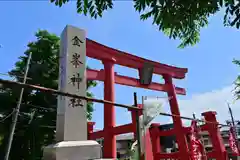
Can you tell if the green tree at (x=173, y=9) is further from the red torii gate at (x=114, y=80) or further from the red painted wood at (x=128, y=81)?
the red painted wood at (x=128, y=81)

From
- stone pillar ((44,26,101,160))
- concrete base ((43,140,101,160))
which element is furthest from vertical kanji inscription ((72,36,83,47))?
concrete base ((43,140,101,160))

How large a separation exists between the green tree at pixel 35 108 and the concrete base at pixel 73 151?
645 cm

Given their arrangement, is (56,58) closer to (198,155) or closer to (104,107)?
(104,107)

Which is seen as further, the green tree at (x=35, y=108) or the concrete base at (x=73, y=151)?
the green tree at (x=35, y=108)

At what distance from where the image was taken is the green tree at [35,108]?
9961mm

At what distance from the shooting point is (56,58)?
452 inches

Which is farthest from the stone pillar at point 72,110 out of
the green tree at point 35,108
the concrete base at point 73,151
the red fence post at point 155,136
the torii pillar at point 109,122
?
the red fence post at point 155,136

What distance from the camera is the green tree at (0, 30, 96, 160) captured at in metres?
9.96

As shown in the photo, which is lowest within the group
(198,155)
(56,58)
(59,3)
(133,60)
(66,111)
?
(198,155)

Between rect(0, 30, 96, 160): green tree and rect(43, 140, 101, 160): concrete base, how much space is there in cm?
645

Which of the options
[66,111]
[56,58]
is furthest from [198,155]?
[56,58]

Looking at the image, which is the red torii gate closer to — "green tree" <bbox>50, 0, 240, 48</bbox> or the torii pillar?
the torii pillar

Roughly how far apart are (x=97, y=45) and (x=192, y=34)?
532 centimetres

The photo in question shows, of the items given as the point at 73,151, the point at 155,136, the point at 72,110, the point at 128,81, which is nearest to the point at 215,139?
the point at 155,136
